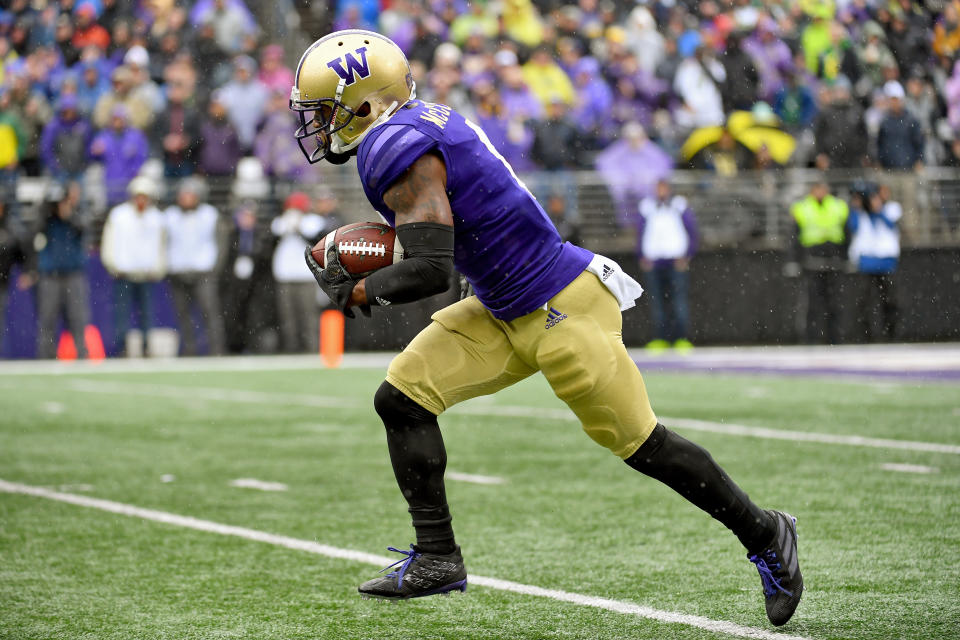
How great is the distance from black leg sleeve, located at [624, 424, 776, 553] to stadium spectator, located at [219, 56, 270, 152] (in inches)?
475

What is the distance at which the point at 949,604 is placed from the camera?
161 inches

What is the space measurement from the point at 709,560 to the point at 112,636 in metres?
1.98

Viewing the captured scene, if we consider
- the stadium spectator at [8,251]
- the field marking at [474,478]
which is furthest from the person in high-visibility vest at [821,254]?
the field marking at [474,478]

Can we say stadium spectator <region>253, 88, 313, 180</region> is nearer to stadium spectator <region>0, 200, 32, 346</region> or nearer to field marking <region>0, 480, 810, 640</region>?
stadium spectator <region>0, 200, 32, 346</region>

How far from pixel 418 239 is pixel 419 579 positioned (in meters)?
0.97

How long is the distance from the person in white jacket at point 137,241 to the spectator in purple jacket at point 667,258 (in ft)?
16.7

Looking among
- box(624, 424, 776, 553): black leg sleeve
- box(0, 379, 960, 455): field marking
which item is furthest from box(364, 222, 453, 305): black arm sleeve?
box(0, 379, 960, 455): field marking

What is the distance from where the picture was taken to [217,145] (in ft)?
50.3

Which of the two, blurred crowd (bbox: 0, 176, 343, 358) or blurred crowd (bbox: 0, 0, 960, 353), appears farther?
blurred crowd (bbox: 0, 0, 960, 353)

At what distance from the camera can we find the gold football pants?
3883 millimetres

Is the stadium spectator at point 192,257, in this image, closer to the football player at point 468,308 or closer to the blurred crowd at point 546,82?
the blurred crowd at point 546,82

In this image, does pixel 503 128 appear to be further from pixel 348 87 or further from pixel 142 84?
pixel 348 87

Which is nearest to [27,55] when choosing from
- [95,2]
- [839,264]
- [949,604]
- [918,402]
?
[95,2]

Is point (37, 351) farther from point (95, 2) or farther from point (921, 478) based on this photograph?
point (921, 478)
